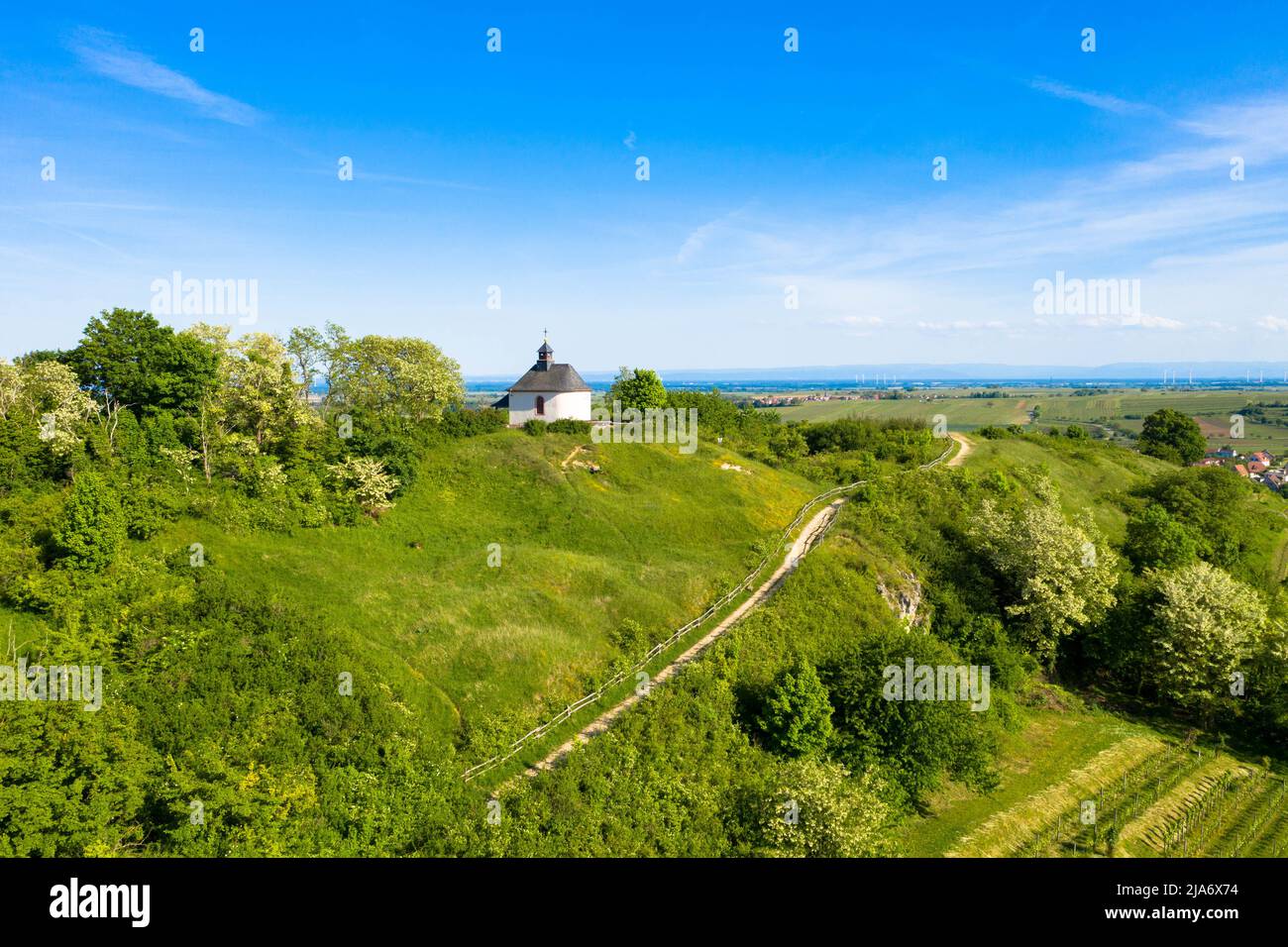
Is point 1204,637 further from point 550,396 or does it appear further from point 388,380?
point 388,380

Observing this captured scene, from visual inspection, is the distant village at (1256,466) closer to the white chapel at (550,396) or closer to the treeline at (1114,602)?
the treeline at (1114,602)

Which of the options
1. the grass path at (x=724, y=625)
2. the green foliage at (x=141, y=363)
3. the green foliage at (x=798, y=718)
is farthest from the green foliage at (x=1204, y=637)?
the green foliage at (x=141, y=363)

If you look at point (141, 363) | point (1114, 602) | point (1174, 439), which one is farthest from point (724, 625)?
point (1174, 439)

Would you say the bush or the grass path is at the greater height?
the bush

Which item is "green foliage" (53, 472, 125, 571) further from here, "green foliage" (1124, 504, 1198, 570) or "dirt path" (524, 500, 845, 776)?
"green foliage" (1124, 504, 1198, 570)

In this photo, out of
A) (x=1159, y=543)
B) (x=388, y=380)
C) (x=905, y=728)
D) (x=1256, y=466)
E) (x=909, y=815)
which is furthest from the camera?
(x=1256, y=466)

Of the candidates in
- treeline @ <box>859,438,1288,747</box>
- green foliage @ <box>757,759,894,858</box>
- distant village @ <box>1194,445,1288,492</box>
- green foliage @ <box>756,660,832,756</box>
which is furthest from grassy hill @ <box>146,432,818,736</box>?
distant village @ <box>1194,445,1288,492</box>
